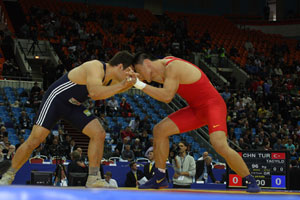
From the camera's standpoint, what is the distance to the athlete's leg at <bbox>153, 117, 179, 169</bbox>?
5.90 meters

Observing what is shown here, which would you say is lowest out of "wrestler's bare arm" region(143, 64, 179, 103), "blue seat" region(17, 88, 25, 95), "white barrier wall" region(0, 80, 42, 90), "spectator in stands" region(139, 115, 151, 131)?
"spectator in stands" region(139, 115, 151, 131)

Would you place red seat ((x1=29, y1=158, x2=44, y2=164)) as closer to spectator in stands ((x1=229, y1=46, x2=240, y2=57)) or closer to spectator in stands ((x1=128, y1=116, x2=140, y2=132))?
spectator in stands ((x1=128, y1=116, x2=140, y2=132))

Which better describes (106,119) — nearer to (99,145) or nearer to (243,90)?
(243,90)

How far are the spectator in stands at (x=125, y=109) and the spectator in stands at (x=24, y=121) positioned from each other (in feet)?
12.6

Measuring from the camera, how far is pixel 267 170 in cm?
929

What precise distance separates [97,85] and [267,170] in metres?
4.71

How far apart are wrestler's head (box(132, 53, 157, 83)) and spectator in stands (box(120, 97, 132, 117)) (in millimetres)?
12566

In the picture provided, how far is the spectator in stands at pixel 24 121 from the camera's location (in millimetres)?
15539

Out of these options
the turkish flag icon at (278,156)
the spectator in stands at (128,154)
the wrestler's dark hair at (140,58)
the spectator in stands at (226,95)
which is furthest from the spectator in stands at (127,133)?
the wrestler's dark hair at (140,58)

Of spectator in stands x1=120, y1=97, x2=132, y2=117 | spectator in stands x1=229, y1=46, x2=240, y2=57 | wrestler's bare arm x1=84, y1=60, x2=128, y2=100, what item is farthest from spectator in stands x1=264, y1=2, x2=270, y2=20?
wrestler's bare arm x1=84, y1=60, x2=128, y2=100

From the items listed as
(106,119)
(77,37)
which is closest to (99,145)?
(106,119)

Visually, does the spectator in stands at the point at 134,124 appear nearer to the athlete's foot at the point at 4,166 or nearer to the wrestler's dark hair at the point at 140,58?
the athlete's foot at the point at 4,166

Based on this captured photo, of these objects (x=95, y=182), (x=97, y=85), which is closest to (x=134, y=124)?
(x=95, y=182)

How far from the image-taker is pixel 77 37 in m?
23.6
